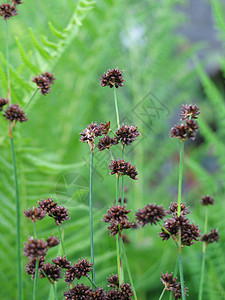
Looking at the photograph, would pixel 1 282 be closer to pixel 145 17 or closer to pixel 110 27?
pixel 110 27

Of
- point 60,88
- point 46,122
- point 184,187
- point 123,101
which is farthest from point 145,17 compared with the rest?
point 184,187

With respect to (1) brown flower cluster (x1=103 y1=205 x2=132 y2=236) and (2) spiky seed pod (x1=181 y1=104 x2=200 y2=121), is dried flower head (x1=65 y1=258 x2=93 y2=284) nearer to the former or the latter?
(1) brown flower cluster (x1=103 y1=205 x2=132 y2=236)

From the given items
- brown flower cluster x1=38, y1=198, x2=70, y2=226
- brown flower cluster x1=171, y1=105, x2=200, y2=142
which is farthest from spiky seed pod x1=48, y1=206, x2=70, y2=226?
brown flower cluster x1=171, y1=105, x2=200, y2=142

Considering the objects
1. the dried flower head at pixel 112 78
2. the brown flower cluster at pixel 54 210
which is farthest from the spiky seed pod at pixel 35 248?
the dried flower head at pixel 112 78

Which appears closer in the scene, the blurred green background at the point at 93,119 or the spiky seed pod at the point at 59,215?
the spiky seed pod at the point at 59,215

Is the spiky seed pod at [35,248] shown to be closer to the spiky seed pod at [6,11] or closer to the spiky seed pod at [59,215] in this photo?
the spiky seed pod at [59,215]

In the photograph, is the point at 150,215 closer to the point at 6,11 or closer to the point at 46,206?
the point at 46,206

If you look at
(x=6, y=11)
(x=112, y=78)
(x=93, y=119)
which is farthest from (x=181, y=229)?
(x=93, y=119)
